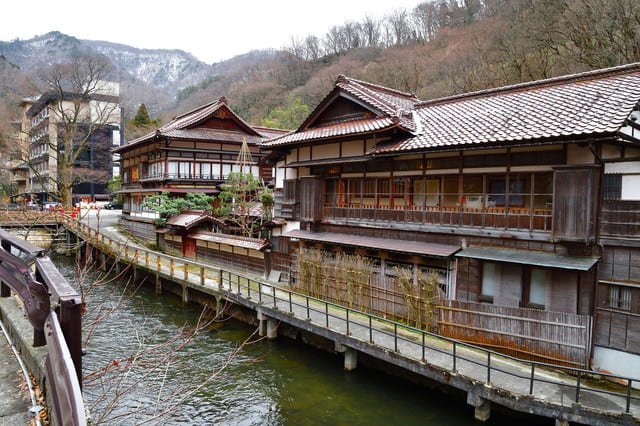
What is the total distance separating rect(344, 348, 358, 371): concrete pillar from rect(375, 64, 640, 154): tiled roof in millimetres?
7509

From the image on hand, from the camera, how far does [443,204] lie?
53.7ft

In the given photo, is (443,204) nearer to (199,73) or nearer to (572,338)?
(572,338)

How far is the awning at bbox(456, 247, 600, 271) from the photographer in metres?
11.6

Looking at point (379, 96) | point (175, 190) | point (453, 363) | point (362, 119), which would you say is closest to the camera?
point (453, 363)

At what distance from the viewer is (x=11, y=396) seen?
3943 millimetres

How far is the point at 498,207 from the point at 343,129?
7.55 meters

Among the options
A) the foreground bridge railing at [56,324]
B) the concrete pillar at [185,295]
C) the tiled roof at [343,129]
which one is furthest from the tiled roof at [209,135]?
the foreground bridge railing at [56,324]

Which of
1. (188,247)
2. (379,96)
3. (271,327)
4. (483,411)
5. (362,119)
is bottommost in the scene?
(483,411)

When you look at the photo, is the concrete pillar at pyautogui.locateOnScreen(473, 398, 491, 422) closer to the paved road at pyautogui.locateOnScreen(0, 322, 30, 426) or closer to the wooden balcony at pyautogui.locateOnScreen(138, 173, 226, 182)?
A: the paved road at pyautogui.locateOnScreen(0, 322, 30, 426)

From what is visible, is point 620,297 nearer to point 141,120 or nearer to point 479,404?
point 479,404

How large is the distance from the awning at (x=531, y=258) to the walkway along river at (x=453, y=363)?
9.40ft

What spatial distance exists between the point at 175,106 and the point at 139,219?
198 feet

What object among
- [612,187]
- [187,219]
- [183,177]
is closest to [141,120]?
[183,177]

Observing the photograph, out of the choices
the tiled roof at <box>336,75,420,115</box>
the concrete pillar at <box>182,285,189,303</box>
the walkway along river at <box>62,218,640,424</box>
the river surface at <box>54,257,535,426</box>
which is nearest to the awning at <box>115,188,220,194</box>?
the concrete pillar at <box>182,285,189,303</box>
